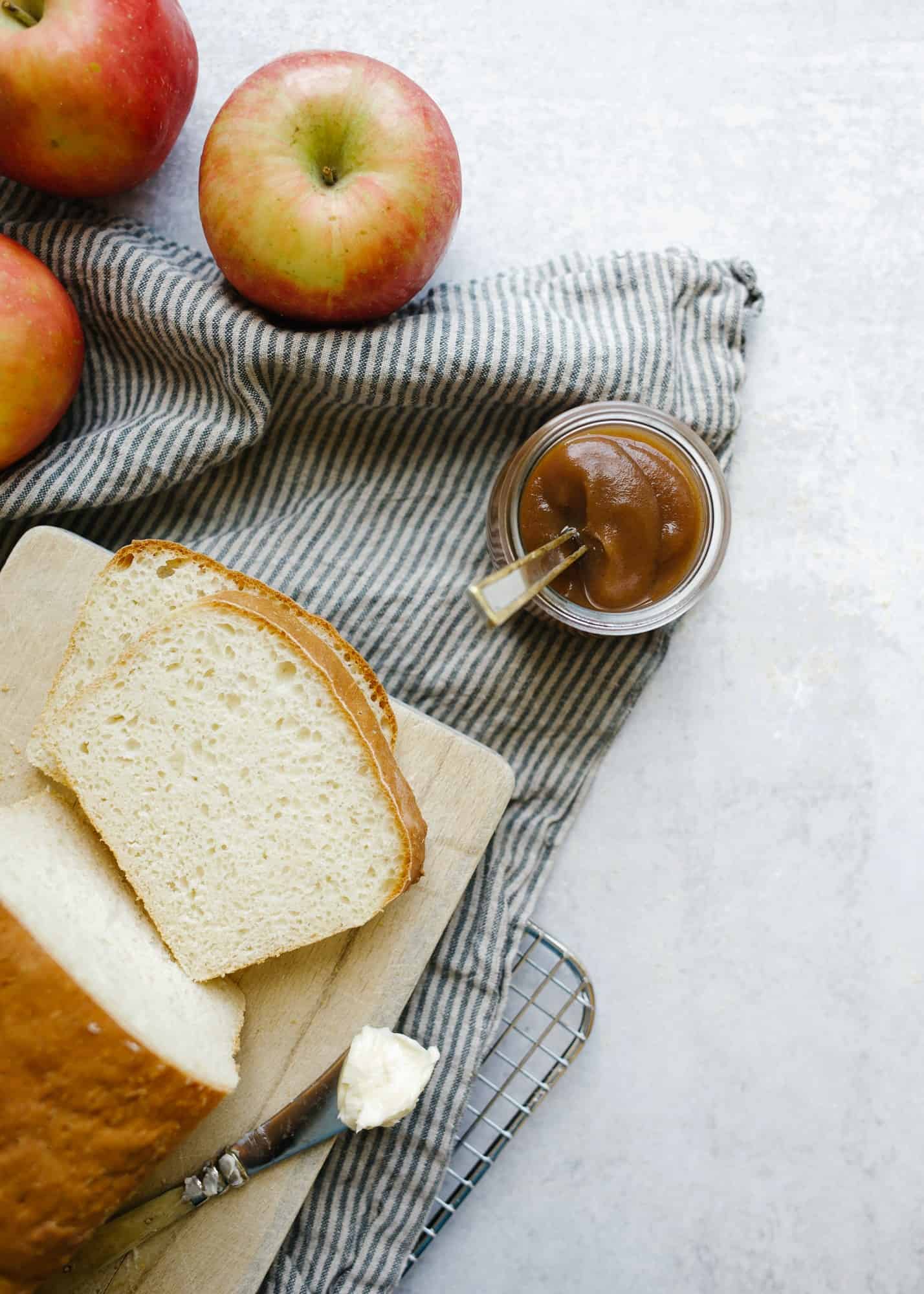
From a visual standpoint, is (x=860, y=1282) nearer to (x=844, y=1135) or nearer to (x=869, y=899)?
(x=844, y=1135)

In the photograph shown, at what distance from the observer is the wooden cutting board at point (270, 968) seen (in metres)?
1.66

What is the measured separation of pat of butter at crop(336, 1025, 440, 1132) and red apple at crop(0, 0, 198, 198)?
1.47m

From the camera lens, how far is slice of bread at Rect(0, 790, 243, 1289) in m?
1.41

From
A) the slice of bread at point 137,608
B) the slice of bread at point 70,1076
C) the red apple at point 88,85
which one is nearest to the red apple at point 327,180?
the red apple at point 88,85

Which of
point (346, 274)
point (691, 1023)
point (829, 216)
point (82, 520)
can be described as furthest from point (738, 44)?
point (691, 1023)

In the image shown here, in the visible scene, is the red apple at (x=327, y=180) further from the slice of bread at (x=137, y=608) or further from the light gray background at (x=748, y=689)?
the slice of bread at (x=137, y=608)

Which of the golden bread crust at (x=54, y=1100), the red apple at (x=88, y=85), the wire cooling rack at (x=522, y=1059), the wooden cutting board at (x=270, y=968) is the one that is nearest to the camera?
the golden bread crust at (x=54, y=1100)

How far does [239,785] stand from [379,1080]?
50 centimetres

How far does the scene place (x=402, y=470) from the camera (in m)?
1.86

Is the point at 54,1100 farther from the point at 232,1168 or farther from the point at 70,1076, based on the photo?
the point at 232,1168

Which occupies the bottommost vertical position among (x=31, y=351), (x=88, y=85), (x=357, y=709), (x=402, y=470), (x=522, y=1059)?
(x=522, y=1059)

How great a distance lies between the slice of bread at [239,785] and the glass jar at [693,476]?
0.37m

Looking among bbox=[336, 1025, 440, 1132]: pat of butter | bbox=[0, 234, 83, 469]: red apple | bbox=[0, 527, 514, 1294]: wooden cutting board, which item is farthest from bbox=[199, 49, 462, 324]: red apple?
bbox=[336, 1025, 440, 1132]: pat of butter

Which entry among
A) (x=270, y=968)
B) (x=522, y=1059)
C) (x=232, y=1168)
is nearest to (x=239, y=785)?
(x=270, y=968)
